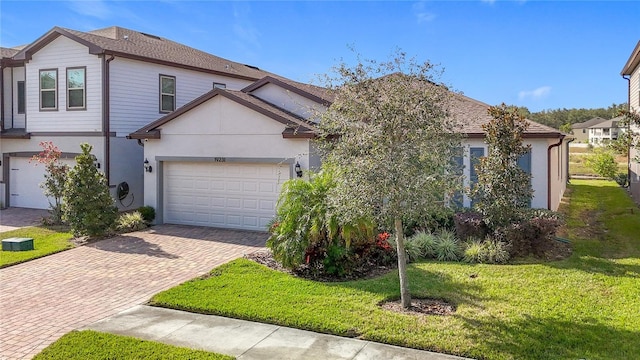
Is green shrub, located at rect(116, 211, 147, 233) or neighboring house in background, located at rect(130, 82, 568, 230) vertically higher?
neighboring house in background, located at rect(130, 82, 568, 230)

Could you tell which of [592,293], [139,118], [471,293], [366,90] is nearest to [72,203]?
[139,118]

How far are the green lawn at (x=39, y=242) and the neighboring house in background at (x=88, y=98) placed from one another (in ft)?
10.0

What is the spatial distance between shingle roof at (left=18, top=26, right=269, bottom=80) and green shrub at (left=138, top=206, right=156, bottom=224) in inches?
220

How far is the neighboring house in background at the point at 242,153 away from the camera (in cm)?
1373

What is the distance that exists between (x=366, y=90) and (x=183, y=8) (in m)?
10.3

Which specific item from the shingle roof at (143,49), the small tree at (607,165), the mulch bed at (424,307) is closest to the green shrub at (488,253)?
the mulch bed at (424,307)

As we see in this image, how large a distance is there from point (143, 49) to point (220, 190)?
7289mm

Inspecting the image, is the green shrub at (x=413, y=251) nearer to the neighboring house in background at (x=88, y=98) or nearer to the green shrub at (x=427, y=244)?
the green shrub at (x=427, y=244)

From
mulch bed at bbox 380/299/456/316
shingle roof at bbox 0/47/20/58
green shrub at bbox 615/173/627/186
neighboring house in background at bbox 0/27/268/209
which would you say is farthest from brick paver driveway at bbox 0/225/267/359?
green shrub at bbox 615/173/627/186

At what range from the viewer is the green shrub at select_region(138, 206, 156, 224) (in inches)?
613

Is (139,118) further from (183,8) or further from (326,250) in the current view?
(326,250)

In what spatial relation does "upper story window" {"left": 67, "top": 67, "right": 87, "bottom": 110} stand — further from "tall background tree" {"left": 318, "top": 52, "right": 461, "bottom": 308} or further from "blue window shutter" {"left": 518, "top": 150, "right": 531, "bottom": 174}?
"blue window shutter" {"left": 518, "top": 150, "right": 531, "bottom": 174}

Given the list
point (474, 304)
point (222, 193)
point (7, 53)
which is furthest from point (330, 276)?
point (7, 53)

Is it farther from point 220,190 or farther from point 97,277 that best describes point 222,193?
point 97,277
